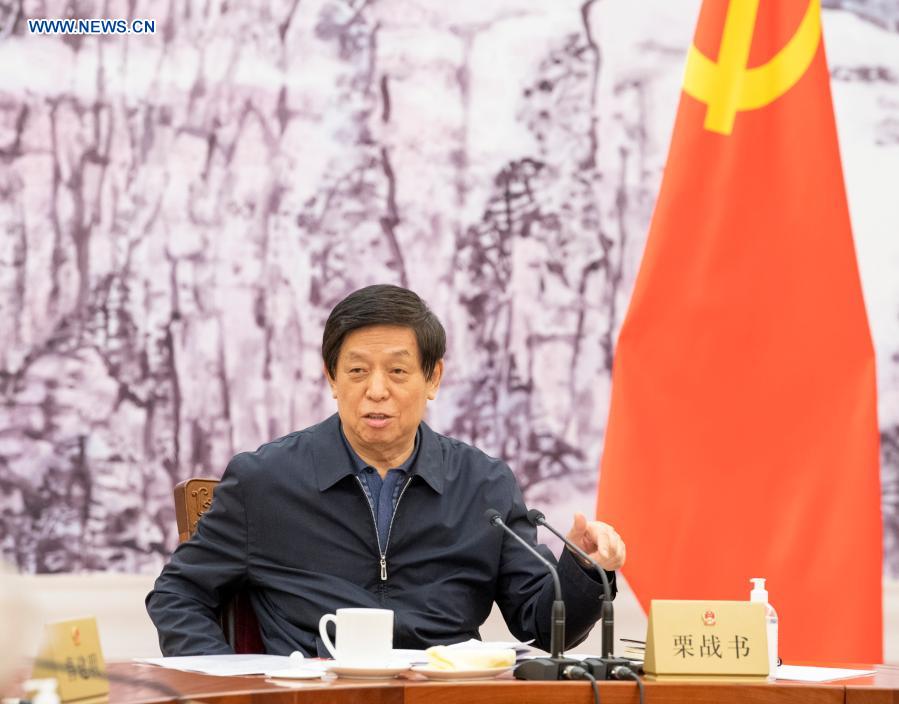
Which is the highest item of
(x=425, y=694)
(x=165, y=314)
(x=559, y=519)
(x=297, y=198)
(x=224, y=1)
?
(x=224, y=1)

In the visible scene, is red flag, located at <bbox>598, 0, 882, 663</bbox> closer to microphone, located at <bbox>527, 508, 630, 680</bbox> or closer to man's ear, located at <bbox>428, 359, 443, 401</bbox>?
man's ear, located at <bbox>428, 359, 443, 401</bbox>

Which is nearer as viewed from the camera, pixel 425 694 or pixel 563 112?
pixel 425 694

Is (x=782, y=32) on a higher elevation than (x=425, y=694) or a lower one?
higher

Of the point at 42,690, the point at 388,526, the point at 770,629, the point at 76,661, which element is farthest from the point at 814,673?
the point at 42,690

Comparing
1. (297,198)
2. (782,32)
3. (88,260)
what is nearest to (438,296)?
(297,198)

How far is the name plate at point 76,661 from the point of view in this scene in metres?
1.30

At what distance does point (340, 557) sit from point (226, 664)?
0.51 meters

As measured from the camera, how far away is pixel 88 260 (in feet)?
10.1

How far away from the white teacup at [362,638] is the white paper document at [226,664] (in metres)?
0.13

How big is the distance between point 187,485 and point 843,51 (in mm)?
2092

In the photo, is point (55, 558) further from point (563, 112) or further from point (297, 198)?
point (563, 112)

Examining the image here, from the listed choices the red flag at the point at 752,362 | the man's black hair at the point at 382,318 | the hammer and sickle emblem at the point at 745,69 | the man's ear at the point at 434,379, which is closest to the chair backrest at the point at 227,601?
the man's black hair at the point at 382,318

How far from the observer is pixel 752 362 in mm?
3078

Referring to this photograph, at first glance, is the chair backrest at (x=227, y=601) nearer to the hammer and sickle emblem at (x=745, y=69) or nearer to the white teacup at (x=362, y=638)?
the white teacup at (x=362, y=638)
